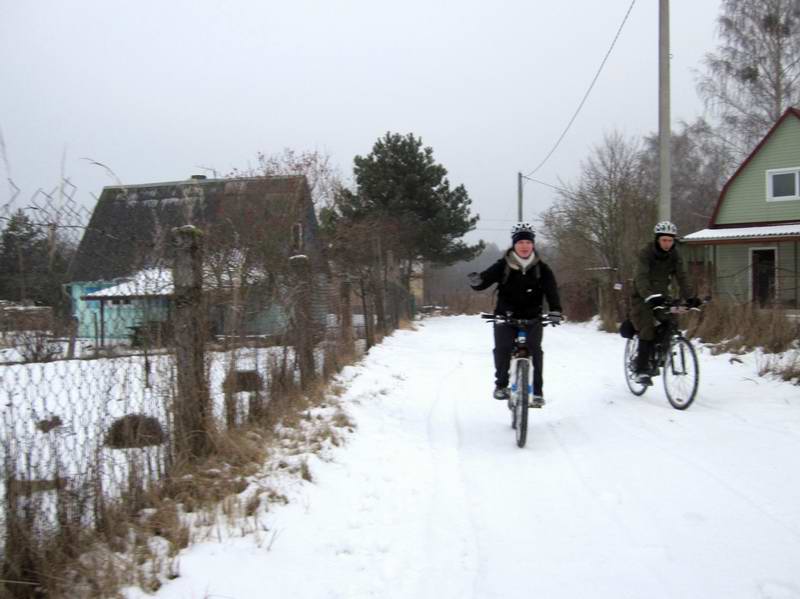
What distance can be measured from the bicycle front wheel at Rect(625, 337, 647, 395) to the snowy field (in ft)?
0.71

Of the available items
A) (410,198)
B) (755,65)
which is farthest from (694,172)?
(410,198)

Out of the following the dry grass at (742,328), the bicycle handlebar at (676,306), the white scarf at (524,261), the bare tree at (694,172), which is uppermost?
the bare tree at (694,172)

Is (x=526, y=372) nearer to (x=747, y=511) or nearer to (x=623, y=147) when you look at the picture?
(x=747, y=511)

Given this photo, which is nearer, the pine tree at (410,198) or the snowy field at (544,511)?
the snowy field at (544,511)

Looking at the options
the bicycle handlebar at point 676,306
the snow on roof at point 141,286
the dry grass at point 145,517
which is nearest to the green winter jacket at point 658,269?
the bicycle handlebar at point 676,306

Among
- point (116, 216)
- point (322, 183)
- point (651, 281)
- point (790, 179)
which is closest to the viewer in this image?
point (116, 216)

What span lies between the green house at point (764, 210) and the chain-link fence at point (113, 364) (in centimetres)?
2000

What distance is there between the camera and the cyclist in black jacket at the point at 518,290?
5.75m

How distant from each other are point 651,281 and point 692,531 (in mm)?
3608

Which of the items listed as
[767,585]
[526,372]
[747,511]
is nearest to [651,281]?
[526,372]

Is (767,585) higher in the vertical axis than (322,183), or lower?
lower

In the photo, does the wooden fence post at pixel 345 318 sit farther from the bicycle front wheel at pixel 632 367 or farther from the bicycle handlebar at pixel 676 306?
the bicycle handlebar at pixel 676 306

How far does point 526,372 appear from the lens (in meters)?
5.43

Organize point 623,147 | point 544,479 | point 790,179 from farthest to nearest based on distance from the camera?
point 623,147
point 790,179
point 544,479
